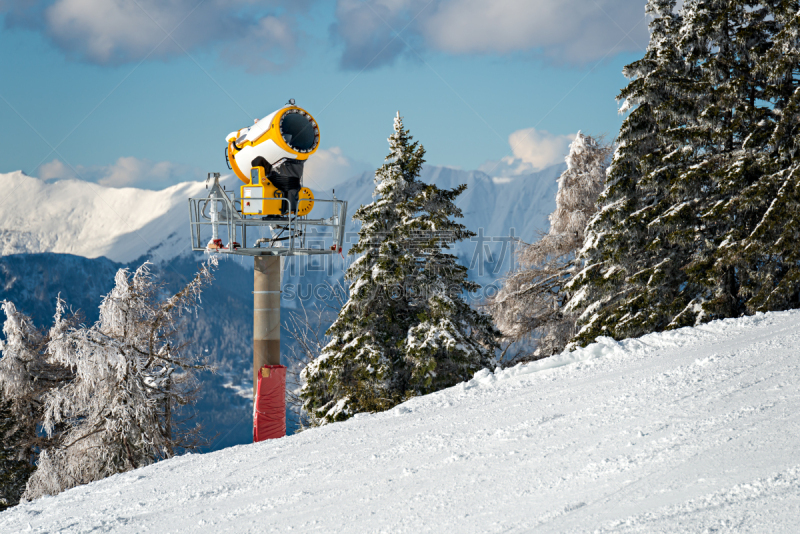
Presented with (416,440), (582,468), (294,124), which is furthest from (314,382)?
(582,468)

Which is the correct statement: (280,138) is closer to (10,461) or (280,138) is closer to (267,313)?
(267,313)

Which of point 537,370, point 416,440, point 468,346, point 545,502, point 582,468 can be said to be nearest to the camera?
point 545,502

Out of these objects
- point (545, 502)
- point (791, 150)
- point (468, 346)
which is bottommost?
point (545, 502)

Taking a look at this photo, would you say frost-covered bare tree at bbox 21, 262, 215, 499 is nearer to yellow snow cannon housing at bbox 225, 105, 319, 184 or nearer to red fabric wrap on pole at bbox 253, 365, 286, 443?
yellow snow cannon housing at bbox 225, 105, 319, 184

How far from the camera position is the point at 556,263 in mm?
23688

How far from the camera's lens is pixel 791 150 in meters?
14.0

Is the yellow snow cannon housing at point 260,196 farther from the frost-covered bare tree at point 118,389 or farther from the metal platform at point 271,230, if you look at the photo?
the frost-covered bare tree at point 118,389

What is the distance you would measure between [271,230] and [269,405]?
404 cm

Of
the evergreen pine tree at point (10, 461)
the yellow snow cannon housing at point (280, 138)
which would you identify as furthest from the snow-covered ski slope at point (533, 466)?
the evergreen pine tree at point (10, 461)

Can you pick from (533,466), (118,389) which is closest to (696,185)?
(533,466)

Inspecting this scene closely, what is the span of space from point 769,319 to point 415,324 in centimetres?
940

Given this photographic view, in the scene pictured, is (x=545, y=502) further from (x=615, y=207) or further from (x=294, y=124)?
(x=615, y=207)

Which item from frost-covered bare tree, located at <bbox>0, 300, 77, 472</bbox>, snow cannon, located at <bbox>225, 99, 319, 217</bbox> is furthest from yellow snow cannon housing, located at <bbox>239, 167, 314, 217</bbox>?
frost-covered bare tree, located at <bbox>0, 300, 77, 472</bbox>

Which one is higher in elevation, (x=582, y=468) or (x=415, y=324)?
(x=415, y=324)
